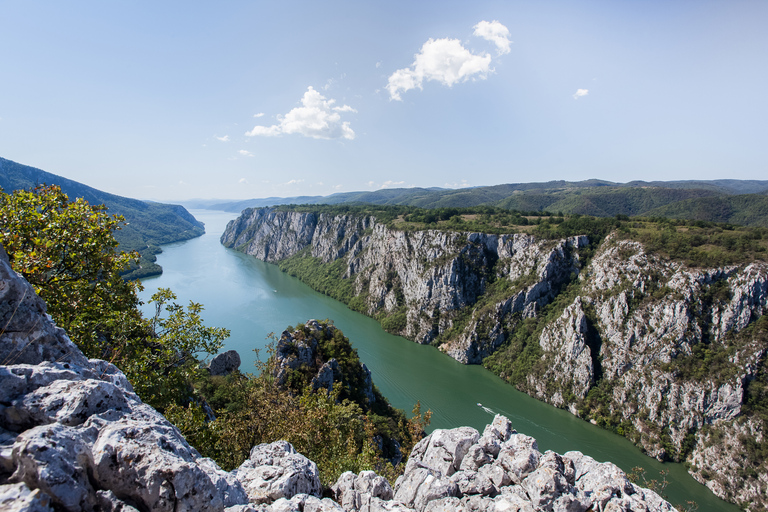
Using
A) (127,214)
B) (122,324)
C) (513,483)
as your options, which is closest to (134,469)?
(122,324)

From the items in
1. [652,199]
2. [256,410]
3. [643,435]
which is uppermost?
[652,199]

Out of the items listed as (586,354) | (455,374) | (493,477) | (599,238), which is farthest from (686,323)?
(493,477)

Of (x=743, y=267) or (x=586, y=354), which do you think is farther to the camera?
(x=586, y=354)

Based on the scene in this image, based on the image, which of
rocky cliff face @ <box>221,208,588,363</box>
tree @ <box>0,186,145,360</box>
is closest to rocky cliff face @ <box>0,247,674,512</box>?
tree @ <box>0,186,145,360</box>

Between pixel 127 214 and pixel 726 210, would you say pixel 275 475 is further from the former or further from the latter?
pixel 127 214

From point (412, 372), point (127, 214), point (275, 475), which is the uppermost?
point (127, 214)

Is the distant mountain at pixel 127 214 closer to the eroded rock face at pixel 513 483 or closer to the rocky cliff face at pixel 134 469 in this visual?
the rocky cliff face at pixel 134 469

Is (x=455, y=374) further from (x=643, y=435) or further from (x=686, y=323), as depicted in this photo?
(x=686, y=323)
